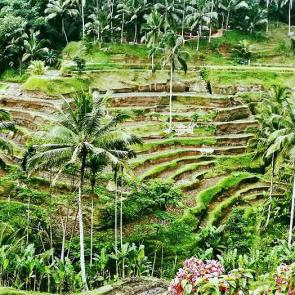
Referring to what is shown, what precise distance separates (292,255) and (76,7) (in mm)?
54199

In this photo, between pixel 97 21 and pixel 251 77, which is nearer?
pixel 251 77

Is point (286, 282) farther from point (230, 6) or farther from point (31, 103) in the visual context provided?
point (230, 6)

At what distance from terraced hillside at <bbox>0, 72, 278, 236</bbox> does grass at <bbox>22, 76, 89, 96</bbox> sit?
0.72m

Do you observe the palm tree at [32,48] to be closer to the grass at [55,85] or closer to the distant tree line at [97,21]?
the distant tree line at [97,21]

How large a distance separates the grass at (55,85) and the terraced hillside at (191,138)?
0.72 metres

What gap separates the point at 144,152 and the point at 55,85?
14.2 metres

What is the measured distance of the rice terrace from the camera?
80.1ft

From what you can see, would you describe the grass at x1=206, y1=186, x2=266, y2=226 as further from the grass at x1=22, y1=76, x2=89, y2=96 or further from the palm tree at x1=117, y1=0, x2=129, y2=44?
the palm tree at x1=117, y1=0, x2=129, y2=44

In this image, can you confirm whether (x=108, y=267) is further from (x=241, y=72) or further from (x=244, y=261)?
(x=241, y=72)

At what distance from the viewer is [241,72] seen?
57.6 meters

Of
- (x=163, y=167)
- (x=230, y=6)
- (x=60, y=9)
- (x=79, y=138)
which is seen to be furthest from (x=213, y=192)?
(x=230, y=6)

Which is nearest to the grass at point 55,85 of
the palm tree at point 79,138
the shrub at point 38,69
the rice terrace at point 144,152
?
the rice terrace at point 144,152

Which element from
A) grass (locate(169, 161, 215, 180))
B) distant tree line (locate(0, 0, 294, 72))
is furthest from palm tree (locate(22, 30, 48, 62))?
grass (locate(169, 161, 215, 180))

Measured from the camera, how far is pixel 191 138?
46000mm
